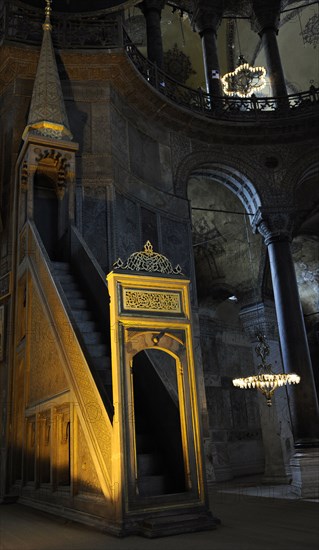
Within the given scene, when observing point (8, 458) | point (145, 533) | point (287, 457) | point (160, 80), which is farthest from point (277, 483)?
point (160, 80)

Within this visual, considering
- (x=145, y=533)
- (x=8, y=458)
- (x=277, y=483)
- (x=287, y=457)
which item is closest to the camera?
(x=145, y=533)

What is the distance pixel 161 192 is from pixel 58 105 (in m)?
2.77

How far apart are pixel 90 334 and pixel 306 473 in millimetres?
5411

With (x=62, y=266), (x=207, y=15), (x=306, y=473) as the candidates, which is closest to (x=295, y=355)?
(x=306, y=473)

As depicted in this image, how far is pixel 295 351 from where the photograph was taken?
9.80 metres

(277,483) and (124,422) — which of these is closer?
(124,422)

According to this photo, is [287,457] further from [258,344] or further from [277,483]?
[258,344]

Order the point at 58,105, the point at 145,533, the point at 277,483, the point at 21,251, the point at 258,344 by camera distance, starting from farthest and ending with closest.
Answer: the point at 258,344 → the point at 277,483 → the point at 58,105 → the point at 21,251 → the point at 145,533

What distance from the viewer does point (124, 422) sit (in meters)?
3.62

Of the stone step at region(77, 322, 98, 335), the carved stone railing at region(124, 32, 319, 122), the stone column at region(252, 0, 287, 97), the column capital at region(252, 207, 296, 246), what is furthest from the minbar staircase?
the stone column at region(252, 0, 287, 97)

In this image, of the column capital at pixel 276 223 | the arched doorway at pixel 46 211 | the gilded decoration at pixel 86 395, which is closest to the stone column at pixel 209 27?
the column capital at pixel 276 223

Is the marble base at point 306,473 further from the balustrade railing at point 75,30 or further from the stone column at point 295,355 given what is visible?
the balustrade railing at point 75,30

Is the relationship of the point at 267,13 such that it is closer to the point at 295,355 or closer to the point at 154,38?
the point at 154,38

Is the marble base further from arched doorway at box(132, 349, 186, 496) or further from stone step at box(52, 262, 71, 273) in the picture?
stone step at box(52, 262, 71, 273)
